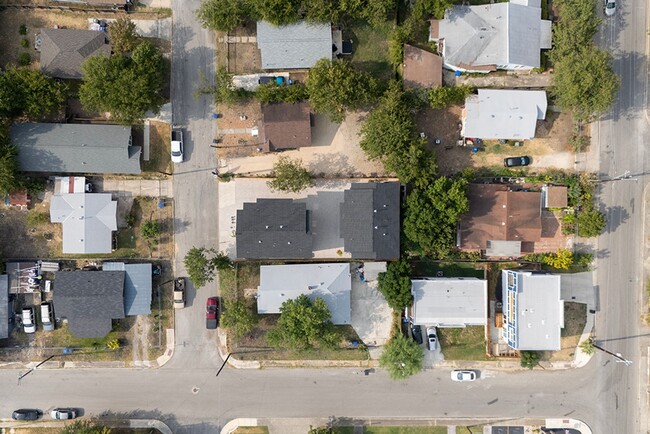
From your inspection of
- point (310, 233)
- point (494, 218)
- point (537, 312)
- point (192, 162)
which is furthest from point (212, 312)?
point (537, 312)

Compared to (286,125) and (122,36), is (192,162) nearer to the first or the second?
(286,125)

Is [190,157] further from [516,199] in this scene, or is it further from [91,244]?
[516,199]

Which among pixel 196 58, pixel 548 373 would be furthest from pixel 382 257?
pixel 196 58

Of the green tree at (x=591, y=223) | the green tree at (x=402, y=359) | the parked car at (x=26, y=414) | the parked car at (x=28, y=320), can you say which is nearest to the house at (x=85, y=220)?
the parked car at (x=28, y=320)

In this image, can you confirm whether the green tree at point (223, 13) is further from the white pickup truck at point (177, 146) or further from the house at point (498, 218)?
the house at point (498, 218)

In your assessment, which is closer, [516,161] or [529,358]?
[529,358]

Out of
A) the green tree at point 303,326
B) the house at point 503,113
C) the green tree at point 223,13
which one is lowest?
the green tree at point 303,326

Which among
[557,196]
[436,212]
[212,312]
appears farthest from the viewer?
[212,312]
